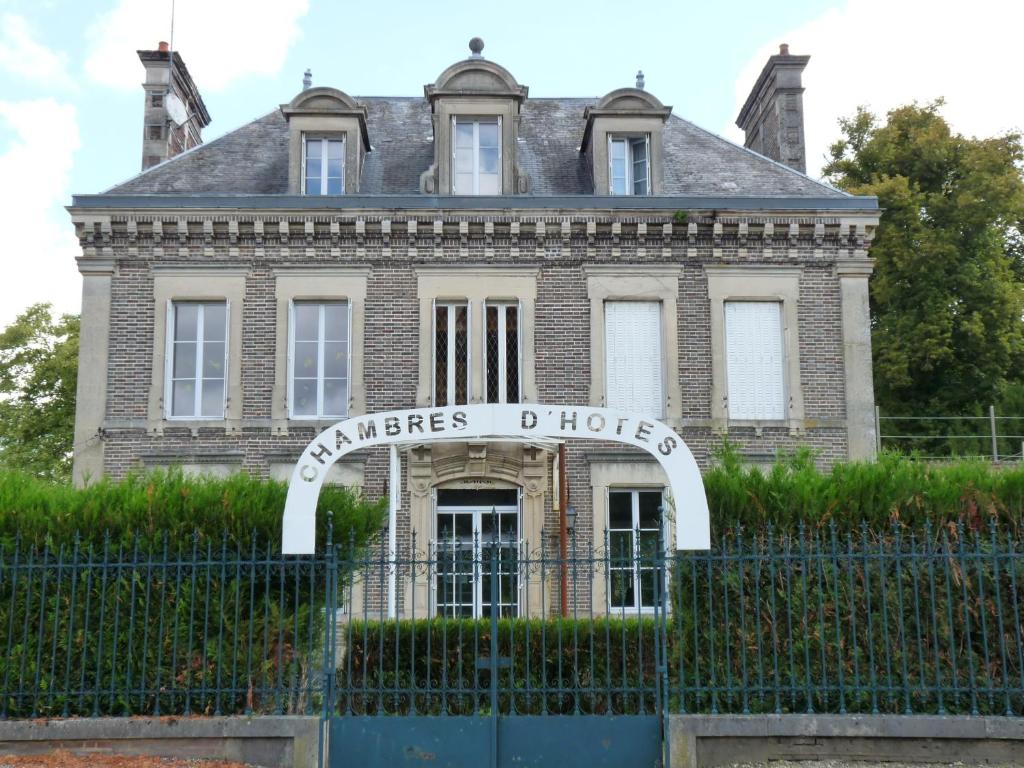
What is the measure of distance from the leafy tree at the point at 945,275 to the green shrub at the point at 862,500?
17.0 meters

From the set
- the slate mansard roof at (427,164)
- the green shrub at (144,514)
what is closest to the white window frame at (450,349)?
the slate mansard roof at (427,164)

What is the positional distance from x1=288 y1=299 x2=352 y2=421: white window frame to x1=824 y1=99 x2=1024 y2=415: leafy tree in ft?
48.9

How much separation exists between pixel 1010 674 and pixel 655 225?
9337mm

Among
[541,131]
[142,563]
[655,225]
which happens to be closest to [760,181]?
[655,225]

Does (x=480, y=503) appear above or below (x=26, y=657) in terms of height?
above

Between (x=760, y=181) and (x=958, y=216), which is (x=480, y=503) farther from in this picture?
(x=958, y=216)

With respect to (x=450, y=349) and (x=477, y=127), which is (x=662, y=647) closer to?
(x=450, y=349)

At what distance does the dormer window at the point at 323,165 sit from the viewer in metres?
16.5

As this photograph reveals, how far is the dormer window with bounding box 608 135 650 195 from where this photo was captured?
16703 millimetres

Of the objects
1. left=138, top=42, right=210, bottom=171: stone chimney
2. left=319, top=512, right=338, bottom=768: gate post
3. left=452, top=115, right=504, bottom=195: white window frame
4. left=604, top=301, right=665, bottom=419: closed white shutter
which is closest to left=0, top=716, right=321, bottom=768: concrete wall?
left=319, top=512, right=338, bottom=768: gate post

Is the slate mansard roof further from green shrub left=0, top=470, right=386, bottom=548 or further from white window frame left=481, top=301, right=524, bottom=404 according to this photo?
green shrub left=0, top=470, right=386, bottom=548

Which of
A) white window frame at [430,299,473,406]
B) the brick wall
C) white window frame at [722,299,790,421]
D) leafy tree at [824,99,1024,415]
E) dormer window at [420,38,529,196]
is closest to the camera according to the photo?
the brick wall

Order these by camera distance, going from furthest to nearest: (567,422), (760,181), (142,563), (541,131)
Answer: (541,131), (760,181), (567,422), (142,563)

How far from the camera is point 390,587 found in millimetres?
14703
